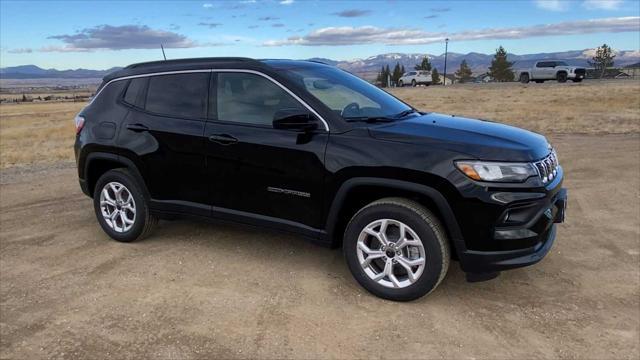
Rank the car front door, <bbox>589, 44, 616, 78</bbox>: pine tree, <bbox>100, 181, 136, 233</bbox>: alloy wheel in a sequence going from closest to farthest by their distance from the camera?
the car front door
<bbox>100, 181, 136, 233</bbox>: alloy wheel
<bbox>589, 44, 616, 78</bbox>: pine tree

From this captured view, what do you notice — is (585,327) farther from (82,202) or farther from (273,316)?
(82,202)

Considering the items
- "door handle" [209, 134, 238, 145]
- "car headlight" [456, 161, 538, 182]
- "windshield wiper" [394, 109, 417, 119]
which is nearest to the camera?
"car headlight" [456, 161, 538, 182]

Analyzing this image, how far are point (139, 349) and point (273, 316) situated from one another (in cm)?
93

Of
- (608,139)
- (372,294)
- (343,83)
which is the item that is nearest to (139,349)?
(372,294)

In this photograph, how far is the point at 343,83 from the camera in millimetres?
4883

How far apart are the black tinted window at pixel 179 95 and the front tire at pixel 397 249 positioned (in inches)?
73.5

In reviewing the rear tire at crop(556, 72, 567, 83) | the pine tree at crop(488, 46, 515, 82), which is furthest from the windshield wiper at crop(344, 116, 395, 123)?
the pine tree at crop(488, 46, 515, 82)

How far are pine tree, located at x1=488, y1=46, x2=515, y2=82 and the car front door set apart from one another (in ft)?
273

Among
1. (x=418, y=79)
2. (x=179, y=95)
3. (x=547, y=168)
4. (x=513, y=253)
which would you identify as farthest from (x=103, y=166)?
(x=418, y=79)

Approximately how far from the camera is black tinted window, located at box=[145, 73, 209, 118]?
188 inches

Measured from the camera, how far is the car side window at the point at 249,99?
14.3ft

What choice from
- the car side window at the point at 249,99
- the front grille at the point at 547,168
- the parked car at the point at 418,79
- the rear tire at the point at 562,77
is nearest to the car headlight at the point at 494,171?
the front grille at the point at 547,168

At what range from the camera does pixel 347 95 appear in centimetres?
467

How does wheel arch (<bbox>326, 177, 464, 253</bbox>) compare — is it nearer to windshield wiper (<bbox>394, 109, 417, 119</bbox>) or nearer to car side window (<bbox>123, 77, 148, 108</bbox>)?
windshield wiper (<bbox>394, 109, 417, 119</bbox>)
